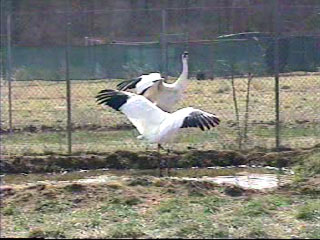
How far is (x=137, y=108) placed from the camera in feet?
29.9

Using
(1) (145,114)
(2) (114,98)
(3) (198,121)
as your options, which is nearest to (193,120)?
→ (3) (198,121)

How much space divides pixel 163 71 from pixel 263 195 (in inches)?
157

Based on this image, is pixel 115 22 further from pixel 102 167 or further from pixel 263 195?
pixel 263 195

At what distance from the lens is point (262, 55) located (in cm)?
1406

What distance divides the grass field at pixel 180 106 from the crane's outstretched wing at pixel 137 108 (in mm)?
1509

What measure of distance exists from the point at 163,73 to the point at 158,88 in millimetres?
1553

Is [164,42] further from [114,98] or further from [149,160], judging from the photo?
[114,98]

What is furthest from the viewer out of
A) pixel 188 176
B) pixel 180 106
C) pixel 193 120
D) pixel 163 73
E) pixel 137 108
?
pixel 180 106

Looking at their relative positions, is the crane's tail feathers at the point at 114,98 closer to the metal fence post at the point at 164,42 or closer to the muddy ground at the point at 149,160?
the muddy ground at the point at 149,160

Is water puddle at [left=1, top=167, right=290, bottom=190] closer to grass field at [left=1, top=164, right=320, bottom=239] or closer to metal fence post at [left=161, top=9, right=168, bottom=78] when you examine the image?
grass field at [left=1, top=164, right=320, bottom=239]

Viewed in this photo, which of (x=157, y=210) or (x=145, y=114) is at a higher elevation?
(x=145, y=114)

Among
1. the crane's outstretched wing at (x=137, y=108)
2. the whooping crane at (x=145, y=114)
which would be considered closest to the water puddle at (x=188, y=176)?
the whooping crane at (x=145, y=114)

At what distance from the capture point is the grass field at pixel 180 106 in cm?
1099

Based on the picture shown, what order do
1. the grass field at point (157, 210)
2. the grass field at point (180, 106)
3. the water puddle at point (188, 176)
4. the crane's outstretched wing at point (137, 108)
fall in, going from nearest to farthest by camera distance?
the grass field at point (157, 210) → the water puddle at point (188, 176) → the crane's outstretched wing at point (137, 108) → the grass field at point (180, 106)
